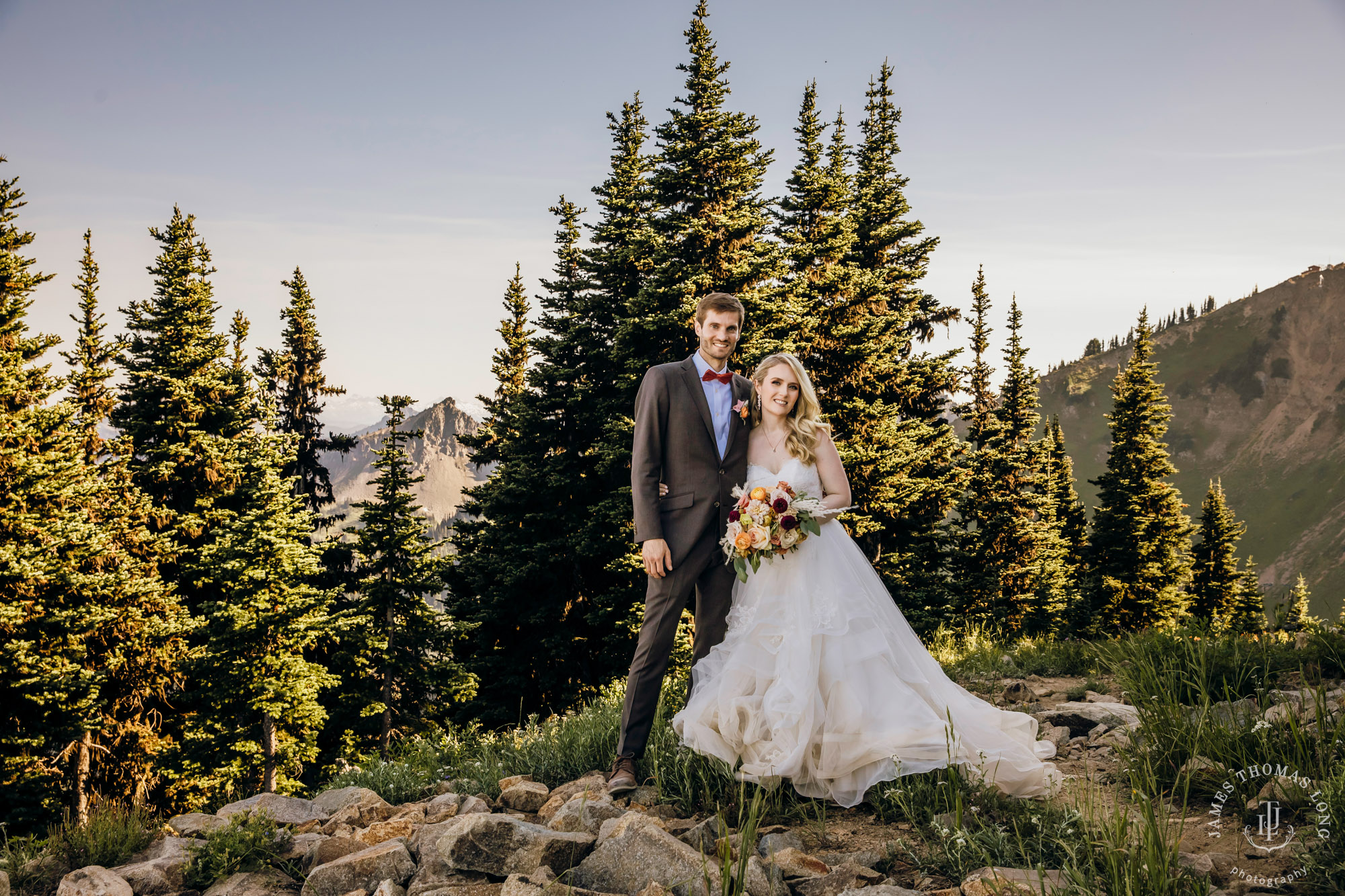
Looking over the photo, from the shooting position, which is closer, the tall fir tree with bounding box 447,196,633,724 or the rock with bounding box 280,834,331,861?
the rock with bounding box 280,834,331,861

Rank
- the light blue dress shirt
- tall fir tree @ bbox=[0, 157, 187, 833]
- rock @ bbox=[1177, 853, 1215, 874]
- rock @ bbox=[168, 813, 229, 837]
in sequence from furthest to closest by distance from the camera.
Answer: tall fir tree @ bbox=[0, 157, 187, 833], the light blue dress shirt, rock @ bbox=[168, 813, 229, 837], rock @ bbox=[1177, 853, 1215, 874]

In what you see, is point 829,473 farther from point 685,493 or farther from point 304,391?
point 304,391

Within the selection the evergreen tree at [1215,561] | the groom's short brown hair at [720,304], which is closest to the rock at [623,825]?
the groom's short brown hair at [720,304]

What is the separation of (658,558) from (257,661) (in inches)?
831

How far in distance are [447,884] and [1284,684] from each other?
20.5ft

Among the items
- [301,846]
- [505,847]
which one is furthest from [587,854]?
[301,846]

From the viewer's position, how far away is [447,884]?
311 centimetres

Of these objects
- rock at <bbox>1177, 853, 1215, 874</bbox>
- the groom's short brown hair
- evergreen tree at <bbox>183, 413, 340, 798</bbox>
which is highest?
the groom's short brown hair

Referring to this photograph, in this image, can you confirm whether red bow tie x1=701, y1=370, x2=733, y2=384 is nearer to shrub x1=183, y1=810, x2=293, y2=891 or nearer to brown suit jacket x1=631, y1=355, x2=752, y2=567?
brown suit jacket x1=631, y1=355, x2=752, y2=567

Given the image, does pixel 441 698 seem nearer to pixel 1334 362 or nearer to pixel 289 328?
pixel 289 328

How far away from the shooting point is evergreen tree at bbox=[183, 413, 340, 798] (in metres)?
20.6

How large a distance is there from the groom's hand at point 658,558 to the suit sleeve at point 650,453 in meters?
0.05

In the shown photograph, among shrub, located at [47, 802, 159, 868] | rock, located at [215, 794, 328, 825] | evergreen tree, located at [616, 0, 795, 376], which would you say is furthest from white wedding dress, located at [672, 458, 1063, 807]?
evergreen tree, located at [616, 0, 795, 376]

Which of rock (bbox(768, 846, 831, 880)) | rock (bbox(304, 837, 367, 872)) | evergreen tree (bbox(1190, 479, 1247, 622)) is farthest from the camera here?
evergreen tree (bbox(1190, 479, 1247, 622))
